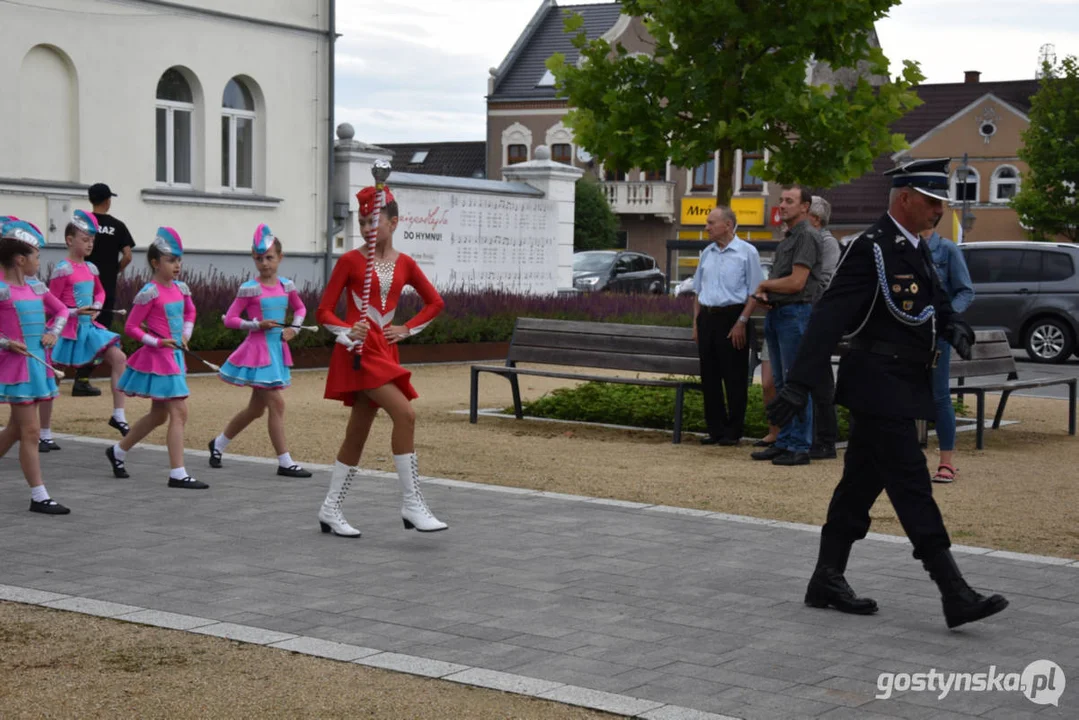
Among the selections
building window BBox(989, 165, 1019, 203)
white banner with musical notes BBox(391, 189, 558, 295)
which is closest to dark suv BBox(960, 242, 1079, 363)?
white banner with musical notes BBox(391, 189, 558, 295)

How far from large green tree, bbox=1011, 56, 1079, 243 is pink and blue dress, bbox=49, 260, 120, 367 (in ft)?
139

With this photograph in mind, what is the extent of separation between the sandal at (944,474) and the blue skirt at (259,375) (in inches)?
175

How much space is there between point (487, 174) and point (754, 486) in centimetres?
5532

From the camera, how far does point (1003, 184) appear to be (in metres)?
62.5

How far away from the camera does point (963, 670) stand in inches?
217

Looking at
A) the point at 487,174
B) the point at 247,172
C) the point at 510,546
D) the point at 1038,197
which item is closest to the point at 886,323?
the point at 510,546

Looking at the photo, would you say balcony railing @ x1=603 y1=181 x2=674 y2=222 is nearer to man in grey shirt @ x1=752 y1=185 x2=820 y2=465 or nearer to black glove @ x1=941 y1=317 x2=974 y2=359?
man in grey shirt @ x1=752 y1=185 x2=820 y2=465

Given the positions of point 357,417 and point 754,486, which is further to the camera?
point 754,486

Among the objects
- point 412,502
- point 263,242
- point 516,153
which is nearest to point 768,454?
point 263,242

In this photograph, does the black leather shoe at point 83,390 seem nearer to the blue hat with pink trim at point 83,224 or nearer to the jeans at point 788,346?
the blue hat with pink trim at point 83,224

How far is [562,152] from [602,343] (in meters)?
49.5

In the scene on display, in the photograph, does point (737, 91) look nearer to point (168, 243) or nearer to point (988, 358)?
point (988, 358)

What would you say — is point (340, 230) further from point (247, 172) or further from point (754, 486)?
point (754, 486)

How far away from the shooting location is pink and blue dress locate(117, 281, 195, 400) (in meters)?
9.79
